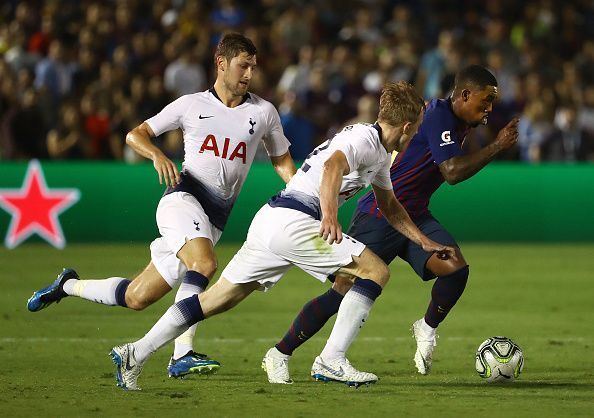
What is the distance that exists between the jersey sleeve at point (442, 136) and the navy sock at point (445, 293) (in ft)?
2.62

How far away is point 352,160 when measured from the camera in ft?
24.7

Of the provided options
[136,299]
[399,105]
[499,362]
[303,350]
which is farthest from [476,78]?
[136,299]

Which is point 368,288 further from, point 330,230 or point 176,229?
point 176,229

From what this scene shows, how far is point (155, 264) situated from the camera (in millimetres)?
8789

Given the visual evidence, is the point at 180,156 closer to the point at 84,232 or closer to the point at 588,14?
the point at 84,232

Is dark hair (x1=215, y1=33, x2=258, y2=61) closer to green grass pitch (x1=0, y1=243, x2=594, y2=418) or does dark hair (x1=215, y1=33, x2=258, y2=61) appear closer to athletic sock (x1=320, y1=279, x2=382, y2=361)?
athletic sock (x1=320, y1=279, x2=382, y2=361)

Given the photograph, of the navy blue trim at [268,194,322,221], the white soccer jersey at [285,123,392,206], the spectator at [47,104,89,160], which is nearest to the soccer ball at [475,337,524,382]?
the white soccer jersey at [285,123,392,206]

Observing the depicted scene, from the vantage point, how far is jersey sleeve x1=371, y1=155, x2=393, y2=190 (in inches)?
316

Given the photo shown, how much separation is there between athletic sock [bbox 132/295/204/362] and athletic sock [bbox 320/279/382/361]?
88cm

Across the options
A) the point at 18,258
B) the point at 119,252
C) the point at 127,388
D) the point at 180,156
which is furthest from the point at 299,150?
the point at 127,388

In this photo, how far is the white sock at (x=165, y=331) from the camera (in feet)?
25.0

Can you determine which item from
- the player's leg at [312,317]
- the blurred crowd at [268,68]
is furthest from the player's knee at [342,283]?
the blurred crowd at [268,68]

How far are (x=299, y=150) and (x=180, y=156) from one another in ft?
6.47

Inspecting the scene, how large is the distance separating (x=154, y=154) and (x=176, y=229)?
525mm
